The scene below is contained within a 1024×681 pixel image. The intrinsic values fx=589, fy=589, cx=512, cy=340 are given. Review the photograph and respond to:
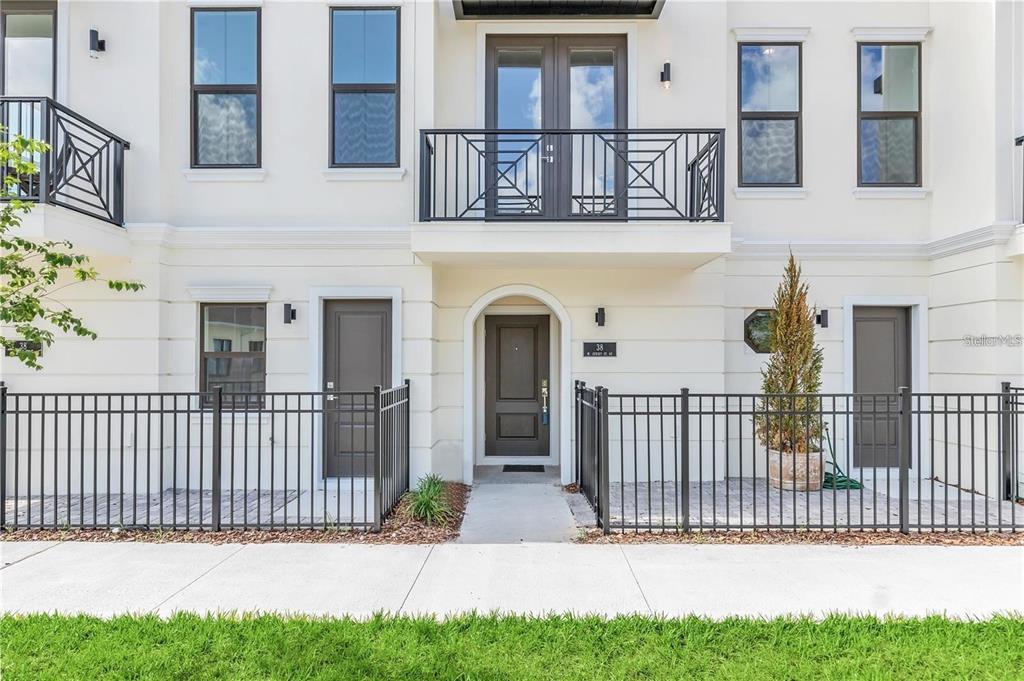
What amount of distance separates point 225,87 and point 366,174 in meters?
2.25

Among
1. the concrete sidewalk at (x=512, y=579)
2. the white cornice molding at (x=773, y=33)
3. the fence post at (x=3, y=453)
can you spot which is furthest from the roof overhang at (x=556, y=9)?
the fence post at (x=3, y=453)

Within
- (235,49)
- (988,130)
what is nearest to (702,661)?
(988,130)

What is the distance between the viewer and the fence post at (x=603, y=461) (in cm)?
575

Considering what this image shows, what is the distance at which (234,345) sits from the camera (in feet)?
25.8

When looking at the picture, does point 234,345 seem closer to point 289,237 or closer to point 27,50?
point 289,237

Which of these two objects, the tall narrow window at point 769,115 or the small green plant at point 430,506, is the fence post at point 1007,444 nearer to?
the tall narrow window at point 769,115

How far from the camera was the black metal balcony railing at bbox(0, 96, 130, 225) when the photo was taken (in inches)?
269

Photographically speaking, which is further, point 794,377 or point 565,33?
point 565,33

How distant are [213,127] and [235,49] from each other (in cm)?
108

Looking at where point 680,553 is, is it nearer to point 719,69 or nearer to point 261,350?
point 261,350

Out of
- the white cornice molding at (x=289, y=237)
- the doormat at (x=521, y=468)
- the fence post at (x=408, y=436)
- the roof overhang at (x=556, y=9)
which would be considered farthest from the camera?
the doormat at (x=521, y=468)

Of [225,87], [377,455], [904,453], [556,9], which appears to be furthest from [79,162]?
[904,453]

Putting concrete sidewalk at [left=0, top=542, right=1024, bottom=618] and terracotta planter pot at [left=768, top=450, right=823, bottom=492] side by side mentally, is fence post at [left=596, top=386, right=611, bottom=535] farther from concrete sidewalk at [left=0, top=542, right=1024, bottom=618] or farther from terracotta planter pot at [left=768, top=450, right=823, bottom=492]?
terracotta planter pot at [left=768, top=450, right=823, bottom=492]

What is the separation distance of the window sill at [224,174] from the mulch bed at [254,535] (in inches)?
175
